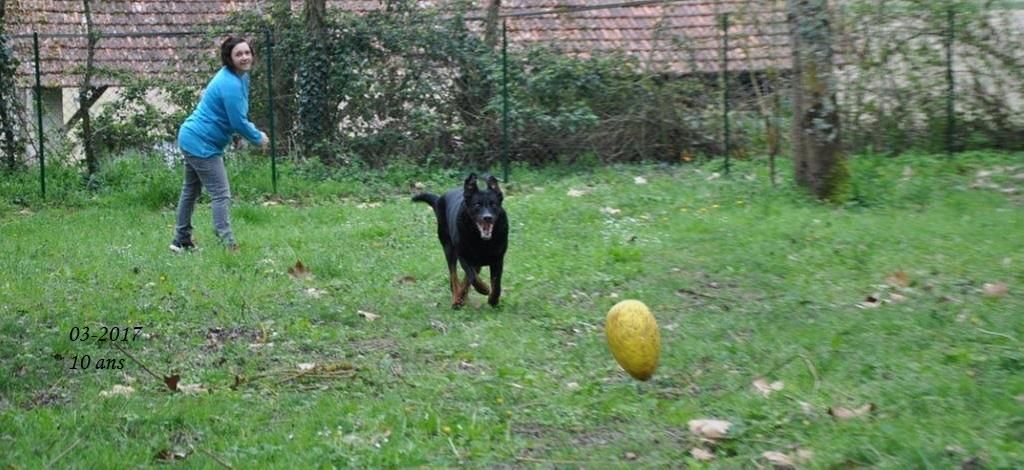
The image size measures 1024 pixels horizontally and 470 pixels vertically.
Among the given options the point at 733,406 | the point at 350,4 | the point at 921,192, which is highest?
the point at 350,4

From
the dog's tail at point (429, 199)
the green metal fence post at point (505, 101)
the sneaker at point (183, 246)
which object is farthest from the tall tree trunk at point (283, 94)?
the dog's tail at point (429, 199)

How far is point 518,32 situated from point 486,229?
904cm

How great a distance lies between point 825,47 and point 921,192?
1.88 meters

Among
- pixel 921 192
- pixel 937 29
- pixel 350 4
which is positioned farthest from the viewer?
pixel 350 4

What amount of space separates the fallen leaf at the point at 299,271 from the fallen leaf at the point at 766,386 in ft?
14.5

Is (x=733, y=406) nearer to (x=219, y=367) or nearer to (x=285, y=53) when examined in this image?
(x=219, y=367)

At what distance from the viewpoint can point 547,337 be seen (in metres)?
7.15

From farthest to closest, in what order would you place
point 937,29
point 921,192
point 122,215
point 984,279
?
1. point 937,29
2. point 122,215
3. point 921,192
4. point 984,279

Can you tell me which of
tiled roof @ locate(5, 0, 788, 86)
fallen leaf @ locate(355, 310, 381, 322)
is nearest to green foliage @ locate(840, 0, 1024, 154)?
tiled roof @ locate(5, 0, 788, 86)

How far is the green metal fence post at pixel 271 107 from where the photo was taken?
14859 mm

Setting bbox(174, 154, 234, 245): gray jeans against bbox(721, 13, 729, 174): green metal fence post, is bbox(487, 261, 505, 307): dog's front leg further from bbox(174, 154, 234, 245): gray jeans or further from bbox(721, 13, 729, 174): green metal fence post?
bbox(721, 13, 729, 174): green metal fence post

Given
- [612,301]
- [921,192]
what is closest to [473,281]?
[612,301]

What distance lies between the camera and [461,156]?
16062 mm

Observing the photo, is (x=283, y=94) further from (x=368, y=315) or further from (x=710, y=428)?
(x=710, y=428)
